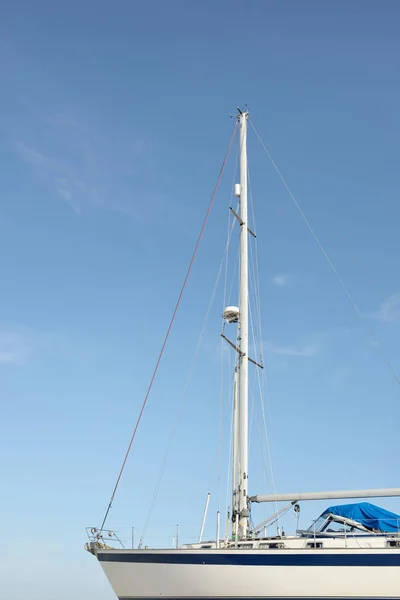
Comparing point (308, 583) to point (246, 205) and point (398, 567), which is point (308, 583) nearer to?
point (398, 567)

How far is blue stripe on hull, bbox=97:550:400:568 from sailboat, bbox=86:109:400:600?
0.09 ft

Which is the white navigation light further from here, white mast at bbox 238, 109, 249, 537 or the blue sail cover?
the blue sail cover

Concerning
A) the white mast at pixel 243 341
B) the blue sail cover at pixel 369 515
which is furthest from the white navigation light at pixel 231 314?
the blue sail cover at pixel 369 515

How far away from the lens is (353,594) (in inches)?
722

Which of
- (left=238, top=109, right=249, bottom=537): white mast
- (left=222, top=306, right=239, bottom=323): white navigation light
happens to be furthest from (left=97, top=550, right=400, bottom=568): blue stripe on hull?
(left=222, top=306, right=239, bottom=323): white navigation light

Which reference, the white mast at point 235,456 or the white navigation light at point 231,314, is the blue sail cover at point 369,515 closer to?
the white mast at point 235,456

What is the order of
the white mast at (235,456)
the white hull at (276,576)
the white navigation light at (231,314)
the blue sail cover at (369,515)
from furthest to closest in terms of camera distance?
1. the white navigation light at (231,314)
2. the white mast at (235,456)
3. the blue sail cover at (369,515)
4. the white hull at (276,576)

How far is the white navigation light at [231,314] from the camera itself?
2609 centimetres

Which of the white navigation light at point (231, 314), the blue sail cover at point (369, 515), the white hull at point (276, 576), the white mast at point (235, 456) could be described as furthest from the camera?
the white navigation light at point (231, 314)

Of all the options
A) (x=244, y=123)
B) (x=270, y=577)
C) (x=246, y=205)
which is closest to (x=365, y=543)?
(x=270, y=577)

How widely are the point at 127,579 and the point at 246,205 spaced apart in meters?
15.8

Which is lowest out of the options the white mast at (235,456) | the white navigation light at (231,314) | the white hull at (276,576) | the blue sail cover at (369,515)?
the white hull at (276,576)

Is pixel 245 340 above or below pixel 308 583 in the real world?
above

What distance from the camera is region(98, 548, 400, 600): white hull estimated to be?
60.2 ft
